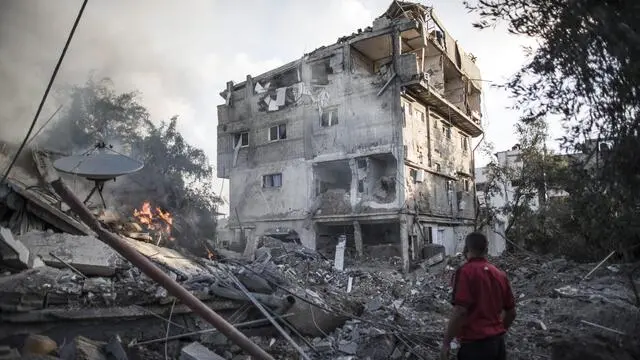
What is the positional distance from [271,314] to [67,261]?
305 cm

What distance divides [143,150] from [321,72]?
403 inches

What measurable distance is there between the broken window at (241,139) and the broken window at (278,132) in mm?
1964

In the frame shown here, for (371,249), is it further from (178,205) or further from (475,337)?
(475,337)

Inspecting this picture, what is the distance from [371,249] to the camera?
20.7 meters

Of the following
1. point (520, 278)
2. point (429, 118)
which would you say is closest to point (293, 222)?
point (429, 118)

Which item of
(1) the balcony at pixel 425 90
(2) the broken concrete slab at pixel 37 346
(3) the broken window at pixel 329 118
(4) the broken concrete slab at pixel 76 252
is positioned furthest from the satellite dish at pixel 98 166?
(1) the balcony at pixel 425 90

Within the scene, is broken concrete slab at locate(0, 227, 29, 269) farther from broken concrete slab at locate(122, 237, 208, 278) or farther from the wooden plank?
the wooden plank

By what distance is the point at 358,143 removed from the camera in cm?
2102

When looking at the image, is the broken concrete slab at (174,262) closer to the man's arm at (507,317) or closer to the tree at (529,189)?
the man's arm at (507,317)

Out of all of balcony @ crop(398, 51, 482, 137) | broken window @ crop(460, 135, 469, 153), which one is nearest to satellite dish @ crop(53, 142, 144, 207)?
balcony @ crop(398, 51, 482, 137)

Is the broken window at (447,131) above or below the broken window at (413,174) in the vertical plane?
above

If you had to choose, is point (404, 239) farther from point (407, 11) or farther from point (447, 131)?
point (407, 11)

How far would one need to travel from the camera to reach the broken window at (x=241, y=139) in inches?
1000

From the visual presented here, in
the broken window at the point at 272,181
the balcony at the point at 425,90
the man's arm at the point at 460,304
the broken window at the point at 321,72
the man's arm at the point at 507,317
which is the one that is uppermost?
the broken window at the point at 321,72
